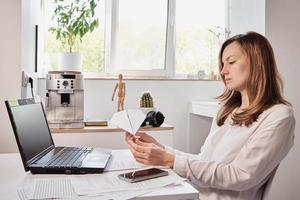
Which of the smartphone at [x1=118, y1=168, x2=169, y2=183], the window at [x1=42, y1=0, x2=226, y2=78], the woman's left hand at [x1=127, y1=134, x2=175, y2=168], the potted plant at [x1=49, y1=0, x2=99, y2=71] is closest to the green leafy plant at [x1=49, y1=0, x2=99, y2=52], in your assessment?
the potted plant at [x1=49, y1=0, x2=99, y2=71]

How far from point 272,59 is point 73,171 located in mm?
885

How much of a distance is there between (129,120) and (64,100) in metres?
0.92

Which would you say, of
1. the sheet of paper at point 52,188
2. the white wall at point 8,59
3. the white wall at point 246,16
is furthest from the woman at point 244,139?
the white wall at point 246,16

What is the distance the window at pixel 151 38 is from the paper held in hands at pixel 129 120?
195 centimetres

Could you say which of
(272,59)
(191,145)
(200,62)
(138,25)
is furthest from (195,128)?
(272,59)

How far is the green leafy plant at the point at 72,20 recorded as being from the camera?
286cm

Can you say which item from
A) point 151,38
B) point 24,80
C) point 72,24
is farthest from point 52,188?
point 151,38

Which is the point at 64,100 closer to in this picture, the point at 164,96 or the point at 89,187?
the point at 89,187

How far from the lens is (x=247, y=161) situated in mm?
1113

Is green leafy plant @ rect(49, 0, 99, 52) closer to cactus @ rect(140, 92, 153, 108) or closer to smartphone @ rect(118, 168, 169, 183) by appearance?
cactus @ rect(140, 92, 153, 108)

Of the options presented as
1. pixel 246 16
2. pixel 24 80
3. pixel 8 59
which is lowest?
pixel 24 80

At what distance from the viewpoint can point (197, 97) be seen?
3.16m

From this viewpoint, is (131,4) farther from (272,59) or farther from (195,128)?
(272,59)

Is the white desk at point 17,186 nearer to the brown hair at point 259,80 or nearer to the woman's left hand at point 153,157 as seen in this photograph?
the woman's left hand at point 153,157
